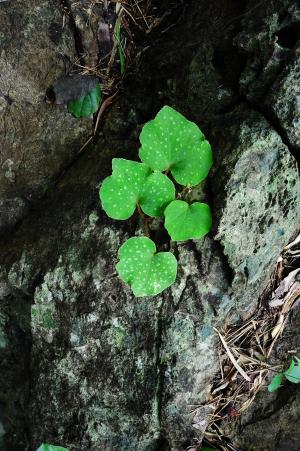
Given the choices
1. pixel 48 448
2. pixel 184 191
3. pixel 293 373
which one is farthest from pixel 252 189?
pixel 48 448

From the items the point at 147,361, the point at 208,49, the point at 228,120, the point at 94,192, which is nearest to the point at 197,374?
the point at 147,361

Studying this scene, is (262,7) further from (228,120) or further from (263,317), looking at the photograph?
(263,317)

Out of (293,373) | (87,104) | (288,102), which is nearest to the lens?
(288,102)

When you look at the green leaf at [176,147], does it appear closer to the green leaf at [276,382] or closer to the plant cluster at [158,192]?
the plant cluster at [158,192]

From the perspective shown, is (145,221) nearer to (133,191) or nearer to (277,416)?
(133,191)

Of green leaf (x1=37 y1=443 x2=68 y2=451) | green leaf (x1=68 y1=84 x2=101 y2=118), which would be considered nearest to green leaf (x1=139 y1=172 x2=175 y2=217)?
green leaf (x1=68 y1=84 x2=101 y2=118)

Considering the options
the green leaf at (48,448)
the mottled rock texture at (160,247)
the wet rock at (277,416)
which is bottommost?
the wet rock at (277,416)

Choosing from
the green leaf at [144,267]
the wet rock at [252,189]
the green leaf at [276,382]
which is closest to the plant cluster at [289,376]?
the green leaf at [276,382]
